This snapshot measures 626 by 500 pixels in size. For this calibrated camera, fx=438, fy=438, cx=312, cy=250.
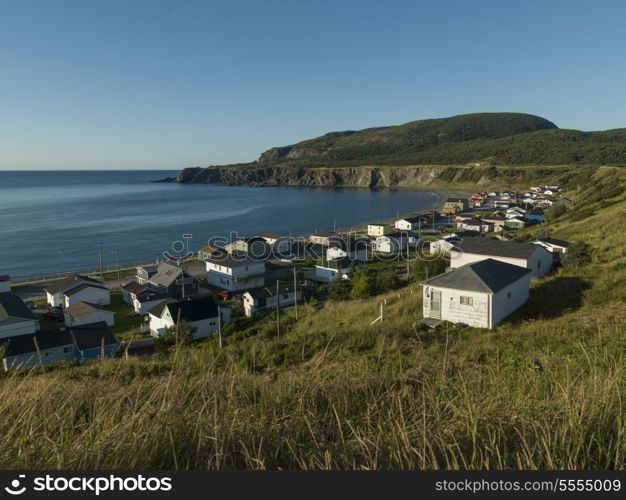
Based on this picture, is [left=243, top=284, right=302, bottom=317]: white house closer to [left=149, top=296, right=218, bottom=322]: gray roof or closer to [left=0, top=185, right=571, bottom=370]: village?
[left=0, top=185, right=571, bottom=370]: village

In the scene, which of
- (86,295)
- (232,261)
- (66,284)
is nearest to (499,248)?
(232,261)

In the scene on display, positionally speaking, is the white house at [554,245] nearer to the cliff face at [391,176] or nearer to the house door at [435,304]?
the house door at [435,304]

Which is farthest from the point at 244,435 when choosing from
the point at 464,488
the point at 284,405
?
the point at 464,488

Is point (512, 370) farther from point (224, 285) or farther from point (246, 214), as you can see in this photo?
point (246, 214)

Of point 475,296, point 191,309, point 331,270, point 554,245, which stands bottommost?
point 331,270

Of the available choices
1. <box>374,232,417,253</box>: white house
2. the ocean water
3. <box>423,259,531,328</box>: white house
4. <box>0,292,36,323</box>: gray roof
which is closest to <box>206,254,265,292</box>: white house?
A: <box>0,292,36,323</box>: gray roof

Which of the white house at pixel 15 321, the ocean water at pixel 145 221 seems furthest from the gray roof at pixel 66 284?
the ocean water at pixel 145 221

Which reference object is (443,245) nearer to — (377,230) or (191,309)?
(377,230)
